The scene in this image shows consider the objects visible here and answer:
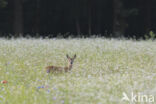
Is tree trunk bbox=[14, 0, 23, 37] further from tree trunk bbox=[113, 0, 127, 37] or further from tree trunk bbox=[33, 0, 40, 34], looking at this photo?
tree trunk bbox=[113, 0, 127, 37]

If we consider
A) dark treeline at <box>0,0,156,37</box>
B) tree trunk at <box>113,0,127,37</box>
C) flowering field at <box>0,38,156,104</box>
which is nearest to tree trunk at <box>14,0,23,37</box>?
dark treeline at <box>0,0,156,37</box>

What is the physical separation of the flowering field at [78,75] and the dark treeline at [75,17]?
2178 cm

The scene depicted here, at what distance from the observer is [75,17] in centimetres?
3694

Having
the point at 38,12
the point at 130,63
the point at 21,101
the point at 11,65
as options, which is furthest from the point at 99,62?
the point at 38,12

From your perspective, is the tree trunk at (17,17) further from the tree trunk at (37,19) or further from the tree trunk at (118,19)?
the tree trunk at (118,19)

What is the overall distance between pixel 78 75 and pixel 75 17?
28800 millimetres

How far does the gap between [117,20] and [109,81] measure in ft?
73.2

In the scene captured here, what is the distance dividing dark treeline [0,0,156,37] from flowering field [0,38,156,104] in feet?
71.5

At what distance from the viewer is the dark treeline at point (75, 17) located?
1412 inches

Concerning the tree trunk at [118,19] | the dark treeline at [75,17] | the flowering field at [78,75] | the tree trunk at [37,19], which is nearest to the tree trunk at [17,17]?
the dark treeline at [75,17]

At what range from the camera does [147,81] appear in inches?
274

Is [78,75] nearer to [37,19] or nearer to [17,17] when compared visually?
[17,17]

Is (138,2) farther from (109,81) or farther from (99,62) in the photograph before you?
(109,81)

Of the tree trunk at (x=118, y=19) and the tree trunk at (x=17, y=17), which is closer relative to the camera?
the tree trunk at (x=118, y=19)
